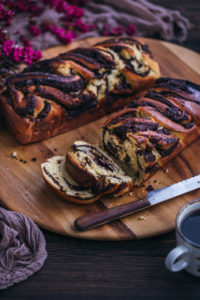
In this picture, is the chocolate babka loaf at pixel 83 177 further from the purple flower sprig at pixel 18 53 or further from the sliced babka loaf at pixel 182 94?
the purple flower sprig at pixel 18 53

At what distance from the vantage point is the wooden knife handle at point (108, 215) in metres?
3.34

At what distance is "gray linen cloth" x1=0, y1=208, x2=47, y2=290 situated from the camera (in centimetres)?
307

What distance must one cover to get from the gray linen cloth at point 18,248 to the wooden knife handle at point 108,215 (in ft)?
1.06

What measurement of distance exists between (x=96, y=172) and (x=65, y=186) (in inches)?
11.1

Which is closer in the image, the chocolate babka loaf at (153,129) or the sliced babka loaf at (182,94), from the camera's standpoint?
the chocolate babka loaf at (153,129)

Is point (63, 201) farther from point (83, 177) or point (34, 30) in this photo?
point (34, 30)

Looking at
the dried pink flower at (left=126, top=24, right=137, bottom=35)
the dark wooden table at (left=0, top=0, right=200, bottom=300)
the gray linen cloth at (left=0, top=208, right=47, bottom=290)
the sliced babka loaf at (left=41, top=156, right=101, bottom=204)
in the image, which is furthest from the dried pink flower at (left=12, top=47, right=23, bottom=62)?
the dark wooden table at (left=0, top=0, right=200, bottom=300)

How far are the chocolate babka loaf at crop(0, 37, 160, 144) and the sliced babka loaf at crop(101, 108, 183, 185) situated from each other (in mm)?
512

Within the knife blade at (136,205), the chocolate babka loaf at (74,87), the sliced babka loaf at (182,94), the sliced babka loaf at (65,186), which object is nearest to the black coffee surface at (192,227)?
the knife blade at (136,205)

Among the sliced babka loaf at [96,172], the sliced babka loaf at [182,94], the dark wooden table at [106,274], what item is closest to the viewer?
the dark wooden table at [106,274]

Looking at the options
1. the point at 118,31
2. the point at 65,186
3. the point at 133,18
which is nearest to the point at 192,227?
the point at 65,186

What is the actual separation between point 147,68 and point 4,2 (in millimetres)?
2110

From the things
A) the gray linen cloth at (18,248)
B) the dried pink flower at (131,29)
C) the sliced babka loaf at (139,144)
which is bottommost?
the gray linen cloth at (18,248)

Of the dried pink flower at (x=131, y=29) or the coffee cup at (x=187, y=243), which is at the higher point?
the dried pink flower at (x=131, y=29)
